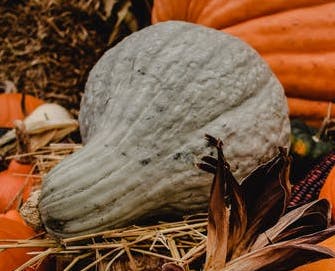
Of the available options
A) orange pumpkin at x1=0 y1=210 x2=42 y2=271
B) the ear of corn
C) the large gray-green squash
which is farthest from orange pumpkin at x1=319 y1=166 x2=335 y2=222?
orange pumpkin at x1=0 y1=210 x2=42 y2=271

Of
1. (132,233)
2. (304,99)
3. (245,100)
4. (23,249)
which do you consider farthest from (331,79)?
(23,249)

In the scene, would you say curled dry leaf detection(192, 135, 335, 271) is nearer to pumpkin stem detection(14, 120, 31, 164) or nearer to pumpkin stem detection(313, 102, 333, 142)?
pumpkin stem detection(313, 102, 333, 142)

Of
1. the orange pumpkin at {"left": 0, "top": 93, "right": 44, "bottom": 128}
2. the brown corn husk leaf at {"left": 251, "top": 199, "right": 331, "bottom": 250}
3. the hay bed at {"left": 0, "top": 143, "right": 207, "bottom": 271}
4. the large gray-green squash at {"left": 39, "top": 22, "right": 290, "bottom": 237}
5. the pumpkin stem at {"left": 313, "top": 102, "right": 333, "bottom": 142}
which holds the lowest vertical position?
the orange pumpkin at {"left": 0, "top": 93, "right": 44, "bottom": 128}

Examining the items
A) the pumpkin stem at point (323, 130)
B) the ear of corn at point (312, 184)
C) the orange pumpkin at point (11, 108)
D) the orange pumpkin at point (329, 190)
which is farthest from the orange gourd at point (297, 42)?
the orange pumpkin at point (11, 108)

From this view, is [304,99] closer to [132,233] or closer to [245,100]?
[245,100]

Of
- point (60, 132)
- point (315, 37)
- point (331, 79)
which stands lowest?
point (60, 132)

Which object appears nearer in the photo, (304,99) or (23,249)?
(23,249)
